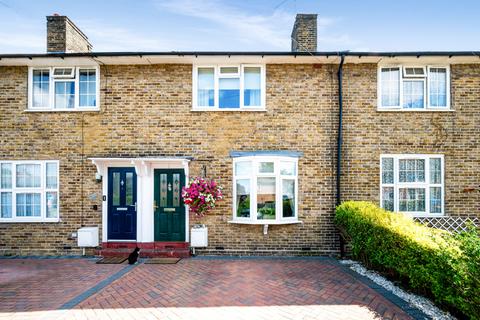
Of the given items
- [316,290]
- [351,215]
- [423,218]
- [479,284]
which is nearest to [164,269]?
[316,290]

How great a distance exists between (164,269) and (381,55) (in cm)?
842

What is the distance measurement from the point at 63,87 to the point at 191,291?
7.25 metres

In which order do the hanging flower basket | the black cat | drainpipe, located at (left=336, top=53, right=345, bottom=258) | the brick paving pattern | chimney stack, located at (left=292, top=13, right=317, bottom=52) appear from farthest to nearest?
chimney stack, located at (left=292, top=13, right=317, bottom=52) < drainpipe, located at (left=336, top=53, right=345, bottom=258) < the hanging flower basket < the black cat < the brick paving pattern

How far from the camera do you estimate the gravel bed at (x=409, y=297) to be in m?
4.49

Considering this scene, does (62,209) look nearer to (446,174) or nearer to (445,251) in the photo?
(445,251)

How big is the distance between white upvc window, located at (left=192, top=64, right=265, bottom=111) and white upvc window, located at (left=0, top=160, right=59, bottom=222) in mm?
4896

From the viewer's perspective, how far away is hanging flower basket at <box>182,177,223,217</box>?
7.55 m

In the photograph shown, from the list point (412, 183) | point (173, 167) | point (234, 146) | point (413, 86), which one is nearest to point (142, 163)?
point (173, 167)

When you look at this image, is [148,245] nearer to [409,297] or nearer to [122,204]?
[122,204]

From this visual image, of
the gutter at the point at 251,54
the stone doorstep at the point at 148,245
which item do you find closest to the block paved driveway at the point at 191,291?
the stone doorstep at the point at 148,245

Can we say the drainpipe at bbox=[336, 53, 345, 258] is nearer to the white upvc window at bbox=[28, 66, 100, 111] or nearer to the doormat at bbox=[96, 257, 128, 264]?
the doormat at bbox=[96, 257, 128, 264]

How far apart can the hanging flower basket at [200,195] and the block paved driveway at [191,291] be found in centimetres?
147

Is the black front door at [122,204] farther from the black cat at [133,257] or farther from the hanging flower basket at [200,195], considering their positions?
the hanging flower basket at [200,195]

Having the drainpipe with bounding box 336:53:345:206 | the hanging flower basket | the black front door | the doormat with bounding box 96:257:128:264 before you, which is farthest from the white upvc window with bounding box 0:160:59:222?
the drainpipe with bounding box 336:53:345:206
